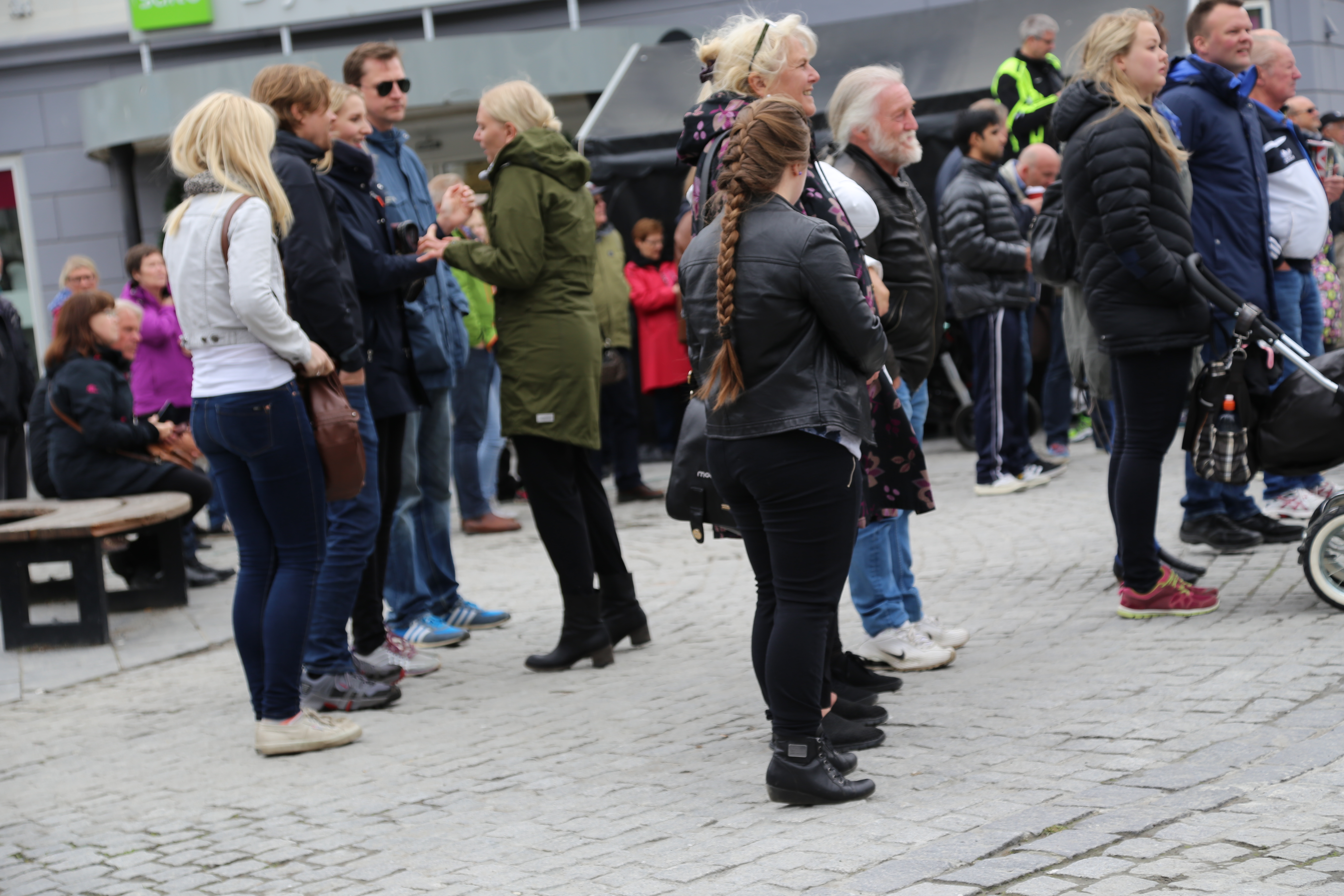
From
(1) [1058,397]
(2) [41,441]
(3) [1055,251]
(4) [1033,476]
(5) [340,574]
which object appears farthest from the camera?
(1) [1058,397]

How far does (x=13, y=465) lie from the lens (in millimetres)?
9242

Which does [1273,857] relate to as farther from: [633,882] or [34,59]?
[34,59]

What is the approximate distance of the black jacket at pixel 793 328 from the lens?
3.49 m

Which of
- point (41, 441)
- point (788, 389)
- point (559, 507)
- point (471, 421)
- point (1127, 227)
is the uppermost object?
point (1127, 227)

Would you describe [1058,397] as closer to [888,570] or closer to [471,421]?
[471,421]

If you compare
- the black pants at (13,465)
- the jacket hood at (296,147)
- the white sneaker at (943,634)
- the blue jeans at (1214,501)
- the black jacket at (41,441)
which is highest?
the jacket hood at (296,147)

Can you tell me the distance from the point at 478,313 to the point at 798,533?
5428 mm

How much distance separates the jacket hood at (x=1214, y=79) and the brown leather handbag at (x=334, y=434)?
3507 millimetres

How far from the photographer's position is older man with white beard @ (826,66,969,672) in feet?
15.3

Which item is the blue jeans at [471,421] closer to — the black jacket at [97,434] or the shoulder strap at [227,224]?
the black jacket at [97,434]

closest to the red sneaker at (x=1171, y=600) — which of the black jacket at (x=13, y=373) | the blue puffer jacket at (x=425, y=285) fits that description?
the blue puffer jacket at (x=425, y=285)

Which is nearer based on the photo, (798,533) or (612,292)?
(798,533)

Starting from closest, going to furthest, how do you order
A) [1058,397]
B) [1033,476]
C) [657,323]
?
[1033,476], [1058,397], [657,323]

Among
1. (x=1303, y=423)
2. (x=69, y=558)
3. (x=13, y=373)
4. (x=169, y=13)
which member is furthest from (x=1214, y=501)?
(x=169, y=13)
